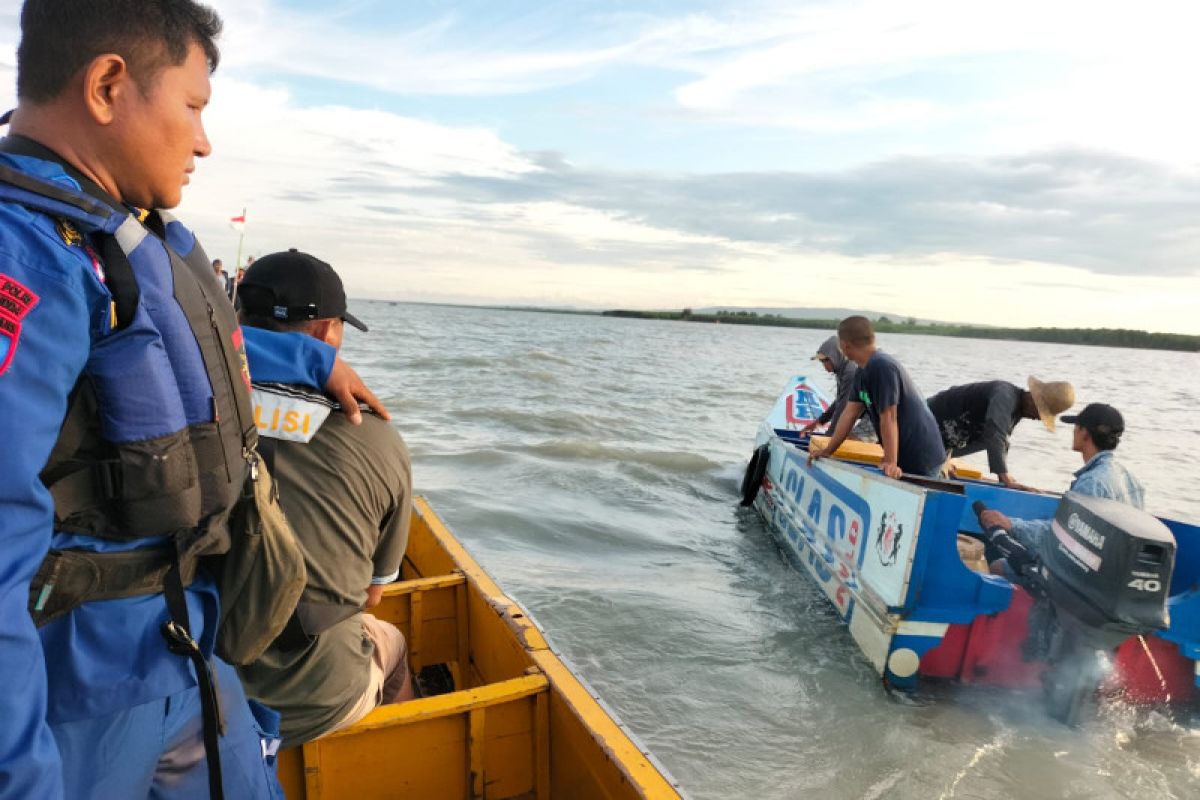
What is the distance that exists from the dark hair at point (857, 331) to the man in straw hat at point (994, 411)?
136cm

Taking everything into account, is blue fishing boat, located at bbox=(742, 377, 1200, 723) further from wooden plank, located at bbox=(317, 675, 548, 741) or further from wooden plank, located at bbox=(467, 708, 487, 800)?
wooden plank, located at bbox=(467, 708, 487, 800)

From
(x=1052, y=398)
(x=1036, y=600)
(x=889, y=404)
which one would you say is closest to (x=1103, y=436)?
(x=1036, y=600)

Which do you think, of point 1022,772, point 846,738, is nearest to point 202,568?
point 846,738

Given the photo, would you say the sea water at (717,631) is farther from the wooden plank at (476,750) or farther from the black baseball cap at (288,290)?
the black baseball cap at (288,290)

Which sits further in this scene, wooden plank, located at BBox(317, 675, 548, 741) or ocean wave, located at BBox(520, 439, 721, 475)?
ocean wave, located at BBox(520, 439, 721, 475)

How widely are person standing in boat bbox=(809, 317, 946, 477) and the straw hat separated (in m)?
0.97

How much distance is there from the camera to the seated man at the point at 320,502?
212 cm

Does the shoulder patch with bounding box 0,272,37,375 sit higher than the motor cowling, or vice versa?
the shoulder patch with bounding box 0,272,37,375

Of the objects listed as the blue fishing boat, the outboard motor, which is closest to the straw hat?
the blue fishing boat

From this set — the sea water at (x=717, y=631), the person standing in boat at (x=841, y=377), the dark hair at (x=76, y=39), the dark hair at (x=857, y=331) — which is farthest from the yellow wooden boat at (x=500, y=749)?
the person standing in boat at (x=841, y=377)

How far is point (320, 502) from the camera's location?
7.11ft

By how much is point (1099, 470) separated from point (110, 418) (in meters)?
5.30

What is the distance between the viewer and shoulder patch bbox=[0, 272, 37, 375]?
99 cm

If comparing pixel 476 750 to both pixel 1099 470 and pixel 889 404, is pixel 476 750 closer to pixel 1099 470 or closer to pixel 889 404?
pixel 1099 470
